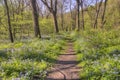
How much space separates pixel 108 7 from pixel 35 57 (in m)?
50.5

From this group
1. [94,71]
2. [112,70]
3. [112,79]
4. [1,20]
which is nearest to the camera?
[112,79]

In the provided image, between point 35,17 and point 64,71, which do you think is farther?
point 35,17

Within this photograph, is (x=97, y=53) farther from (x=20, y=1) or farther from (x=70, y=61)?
A: (x=20, y=1)

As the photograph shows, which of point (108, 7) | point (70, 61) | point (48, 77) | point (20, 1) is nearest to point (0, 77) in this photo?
point (48, 77)

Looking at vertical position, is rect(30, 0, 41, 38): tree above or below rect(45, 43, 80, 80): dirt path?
above

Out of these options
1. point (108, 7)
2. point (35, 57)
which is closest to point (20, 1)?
point (108, 7)

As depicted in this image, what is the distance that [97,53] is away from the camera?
12.1 m

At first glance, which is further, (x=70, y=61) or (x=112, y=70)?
(x=70, y=61)

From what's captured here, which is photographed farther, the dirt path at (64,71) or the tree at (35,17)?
the tree at (35,17)

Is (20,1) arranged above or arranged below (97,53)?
above

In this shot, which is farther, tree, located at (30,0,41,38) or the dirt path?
tree, located at (30,0,41,38)

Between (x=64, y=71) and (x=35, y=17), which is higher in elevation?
(x=35, y=17)

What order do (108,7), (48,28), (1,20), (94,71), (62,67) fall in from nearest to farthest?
(94,71) < (62,67) < (1,20) < (48,28) < (108,7)

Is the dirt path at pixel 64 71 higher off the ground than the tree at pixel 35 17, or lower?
lower
